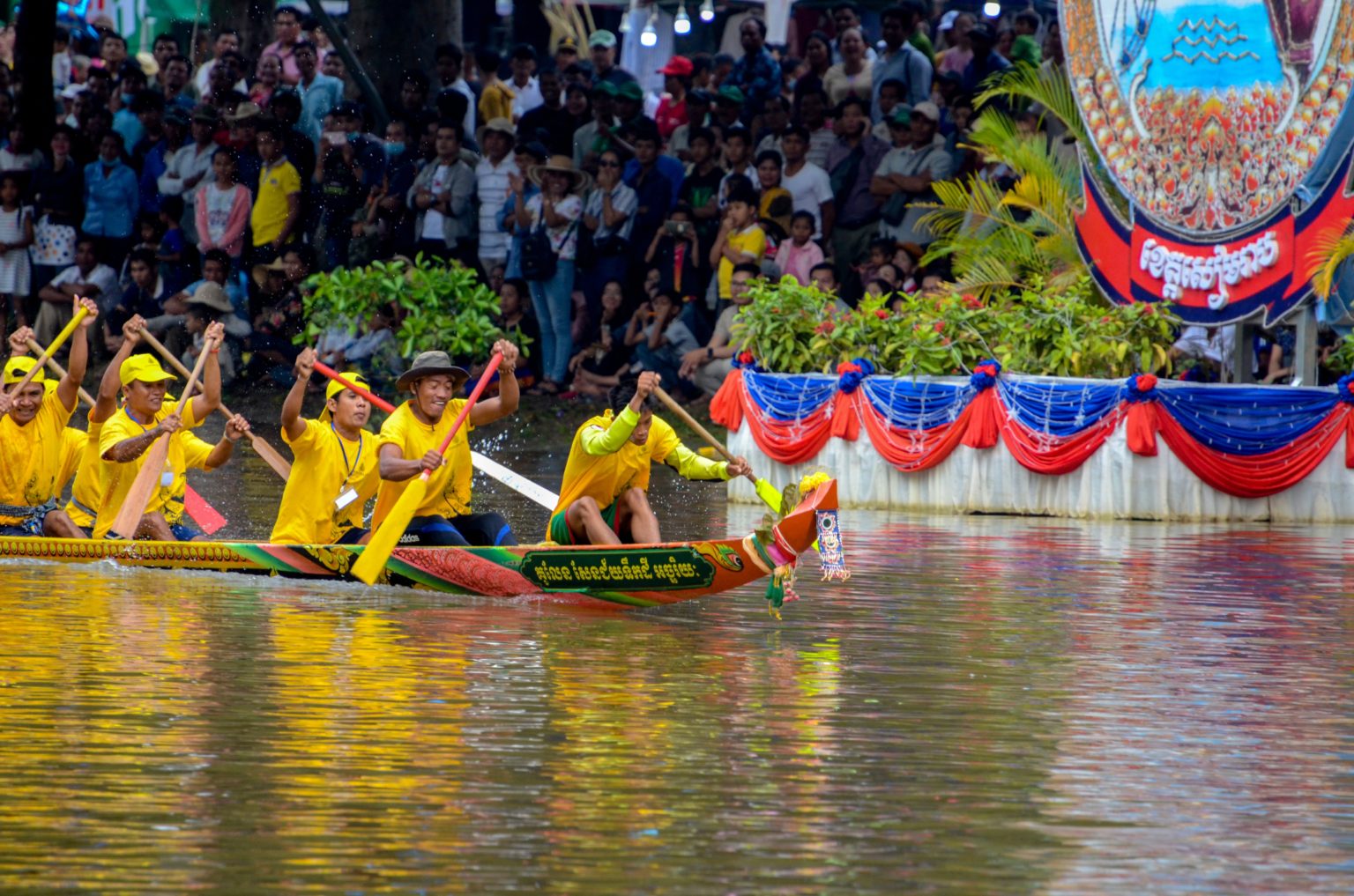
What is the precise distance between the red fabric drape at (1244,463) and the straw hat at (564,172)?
693 cm

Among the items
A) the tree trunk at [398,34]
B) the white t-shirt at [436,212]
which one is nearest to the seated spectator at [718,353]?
the white t-shirt at [436,212]

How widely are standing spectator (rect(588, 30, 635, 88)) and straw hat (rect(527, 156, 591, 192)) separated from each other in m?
0.96

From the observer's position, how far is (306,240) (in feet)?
74.8

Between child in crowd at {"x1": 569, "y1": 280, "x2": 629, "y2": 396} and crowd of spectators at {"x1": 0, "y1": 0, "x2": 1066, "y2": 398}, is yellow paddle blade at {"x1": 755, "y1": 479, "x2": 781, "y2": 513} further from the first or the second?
child in crowd at {"x1": 569, "y1": 280, "x2": 629, "y2": 396}

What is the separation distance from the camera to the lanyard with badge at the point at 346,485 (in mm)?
12023

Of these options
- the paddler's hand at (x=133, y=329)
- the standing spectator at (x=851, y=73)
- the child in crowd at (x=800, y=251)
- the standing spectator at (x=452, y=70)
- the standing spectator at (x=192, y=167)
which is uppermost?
the standing spectator at (x=452, y=70)

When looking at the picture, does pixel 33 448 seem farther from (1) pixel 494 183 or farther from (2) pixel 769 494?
(1) pixel 494 183

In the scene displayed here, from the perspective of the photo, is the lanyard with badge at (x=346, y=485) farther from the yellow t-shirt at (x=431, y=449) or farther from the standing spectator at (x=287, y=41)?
the standing spectator at (x=287, y=41)

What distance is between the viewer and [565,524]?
11.4 metres

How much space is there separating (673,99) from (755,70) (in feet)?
2.93

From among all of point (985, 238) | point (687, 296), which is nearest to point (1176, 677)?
point (985, 238)

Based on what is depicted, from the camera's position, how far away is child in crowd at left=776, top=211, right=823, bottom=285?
749 inches

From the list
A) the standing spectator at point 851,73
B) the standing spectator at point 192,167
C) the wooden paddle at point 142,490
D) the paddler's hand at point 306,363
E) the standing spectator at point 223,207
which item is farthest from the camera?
the standing spectator at point 192,167

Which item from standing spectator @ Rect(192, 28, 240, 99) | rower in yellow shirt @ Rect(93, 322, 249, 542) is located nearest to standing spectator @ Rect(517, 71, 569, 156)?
standing spectator @ Rect(192, 28, 240, 99)
